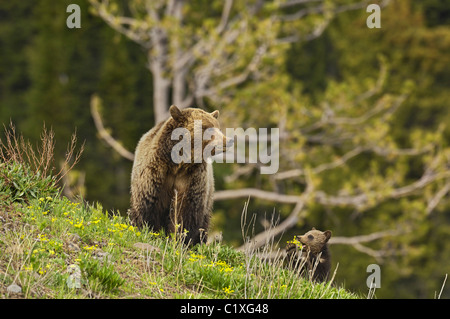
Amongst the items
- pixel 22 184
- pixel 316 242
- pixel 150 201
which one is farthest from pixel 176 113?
pixel 316 242

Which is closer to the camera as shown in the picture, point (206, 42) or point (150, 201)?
point (150, 201)

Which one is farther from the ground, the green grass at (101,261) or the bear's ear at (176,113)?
the bear's ear at (176,113)

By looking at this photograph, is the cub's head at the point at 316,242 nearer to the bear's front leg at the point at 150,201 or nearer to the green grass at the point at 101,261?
the green grass at the point at 101,261

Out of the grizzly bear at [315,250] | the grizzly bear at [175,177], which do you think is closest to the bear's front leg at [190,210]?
the grizzly bear at [175,177]

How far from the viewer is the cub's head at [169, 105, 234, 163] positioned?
19.9ft

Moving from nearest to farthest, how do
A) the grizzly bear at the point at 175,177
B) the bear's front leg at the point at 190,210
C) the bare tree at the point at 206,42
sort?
the grizzly bear at the point at 175,177 < the bear's front leg at the point at 190,210 < the bare tree at the point at 206,42

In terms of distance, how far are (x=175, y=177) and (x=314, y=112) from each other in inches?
421

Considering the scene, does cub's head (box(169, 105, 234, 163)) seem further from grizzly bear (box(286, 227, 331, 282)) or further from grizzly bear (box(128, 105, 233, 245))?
grizzly bear (box(286, 227, 331, 282))

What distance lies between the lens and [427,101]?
23.9 m

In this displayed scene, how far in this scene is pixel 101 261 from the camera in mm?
5211

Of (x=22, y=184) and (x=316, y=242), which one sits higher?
(x=22, y=184)

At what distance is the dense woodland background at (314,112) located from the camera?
16.7 metres

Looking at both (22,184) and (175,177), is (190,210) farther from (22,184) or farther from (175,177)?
(22,184)

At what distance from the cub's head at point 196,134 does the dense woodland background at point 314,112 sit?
28.4ft
